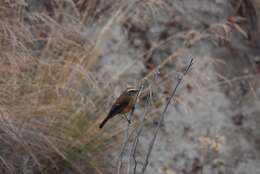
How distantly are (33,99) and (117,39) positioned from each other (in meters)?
1.85

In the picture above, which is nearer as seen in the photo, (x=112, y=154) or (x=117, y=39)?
(x=112, y=154)

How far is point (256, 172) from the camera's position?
479cm

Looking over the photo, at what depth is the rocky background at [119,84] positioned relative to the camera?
3.66 meters

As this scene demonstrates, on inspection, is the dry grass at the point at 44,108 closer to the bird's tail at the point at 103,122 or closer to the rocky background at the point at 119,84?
the rocky background at the point at 119,84

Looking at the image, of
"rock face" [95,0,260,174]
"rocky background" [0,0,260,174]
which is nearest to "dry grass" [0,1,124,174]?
"rocky background" [0,0,260,174]

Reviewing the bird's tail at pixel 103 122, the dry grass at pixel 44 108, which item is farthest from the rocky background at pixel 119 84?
the bird's tail at pixel 103 122

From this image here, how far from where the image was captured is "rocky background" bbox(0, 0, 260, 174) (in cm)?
366

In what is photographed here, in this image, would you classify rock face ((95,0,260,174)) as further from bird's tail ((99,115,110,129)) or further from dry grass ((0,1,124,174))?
bird's tail ((99,115,110,129))

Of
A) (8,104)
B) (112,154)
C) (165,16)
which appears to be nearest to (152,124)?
(112,154)

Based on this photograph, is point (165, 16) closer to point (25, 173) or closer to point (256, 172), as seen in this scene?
point (256, 172)

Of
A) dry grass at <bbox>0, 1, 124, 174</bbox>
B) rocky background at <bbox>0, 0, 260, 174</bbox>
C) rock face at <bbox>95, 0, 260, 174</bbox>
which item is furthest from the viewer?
rock face at <bbox>95, 0, 260, 174</bbox>

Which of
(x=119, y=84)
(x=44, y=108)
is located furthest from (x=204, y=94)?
(x=44, y=108)

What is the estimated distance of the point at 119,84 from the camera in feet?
15.8

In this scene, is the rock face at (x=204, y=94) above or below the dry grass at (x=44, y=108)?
below
